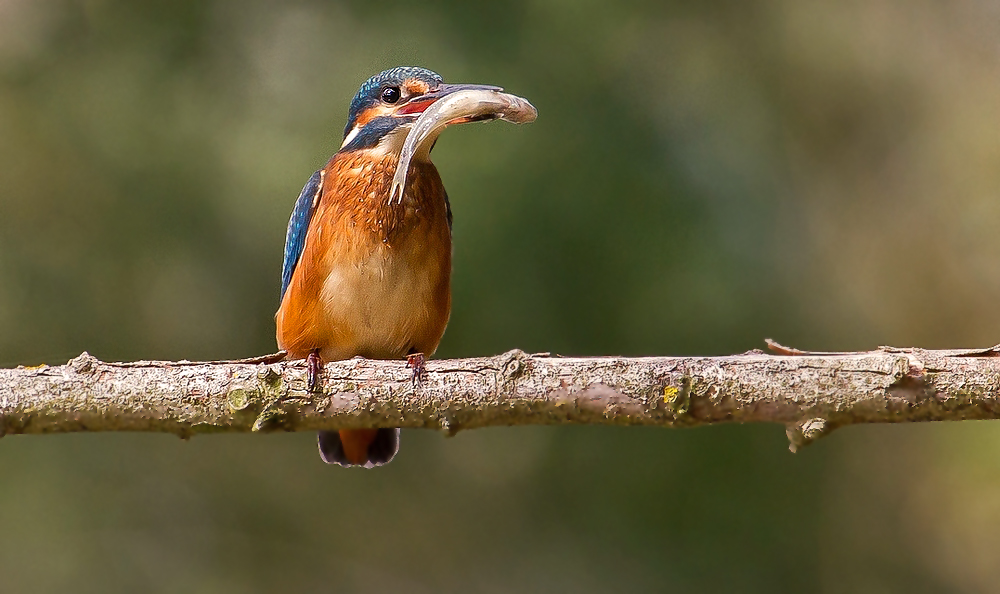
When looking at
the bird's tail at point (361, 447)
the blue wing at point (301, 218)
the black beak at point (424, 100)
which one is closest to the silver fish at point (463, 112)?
the black beak at point (424, 100)

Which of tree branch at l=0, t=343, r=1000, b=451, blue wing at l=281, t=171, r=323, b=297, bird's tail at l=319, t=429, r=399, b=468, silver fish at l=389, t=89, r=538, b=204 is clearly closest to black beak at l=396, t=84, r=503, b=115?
silver fish at l=389, t=89, r=538, b=204

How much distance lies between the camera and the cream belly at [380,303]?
3.02 metres

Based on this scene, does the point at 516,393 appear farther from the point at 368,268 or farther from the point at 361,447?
the point at 361,447

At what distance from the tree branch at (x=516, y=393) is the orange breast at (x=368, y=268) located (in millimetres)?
450

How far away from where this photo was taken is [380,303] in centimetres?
303

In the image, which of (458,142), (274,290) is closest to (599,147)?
(458,142)

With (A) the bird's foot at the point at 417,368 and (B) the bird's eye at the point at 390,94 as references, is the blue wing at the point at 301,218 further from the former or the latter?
(A) the bird's foot at the point at 417,368

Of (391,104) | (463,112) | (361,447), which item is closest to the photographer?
(463,112)

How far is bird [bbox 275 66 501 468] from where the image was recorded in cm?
302

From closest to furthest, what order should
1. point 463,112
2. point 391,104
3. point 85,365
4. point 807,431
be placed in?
point 807,431
point 85,365
point 463,112
point 391,104

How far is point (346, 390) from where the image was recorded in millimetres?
2391

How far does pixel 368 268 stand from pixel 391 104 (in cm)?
50

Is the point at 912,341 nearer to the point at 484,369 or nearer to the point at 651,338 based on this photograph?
the point at 651,338

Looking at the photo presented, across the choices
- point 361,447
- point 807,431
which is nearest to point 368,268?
point 361,447
